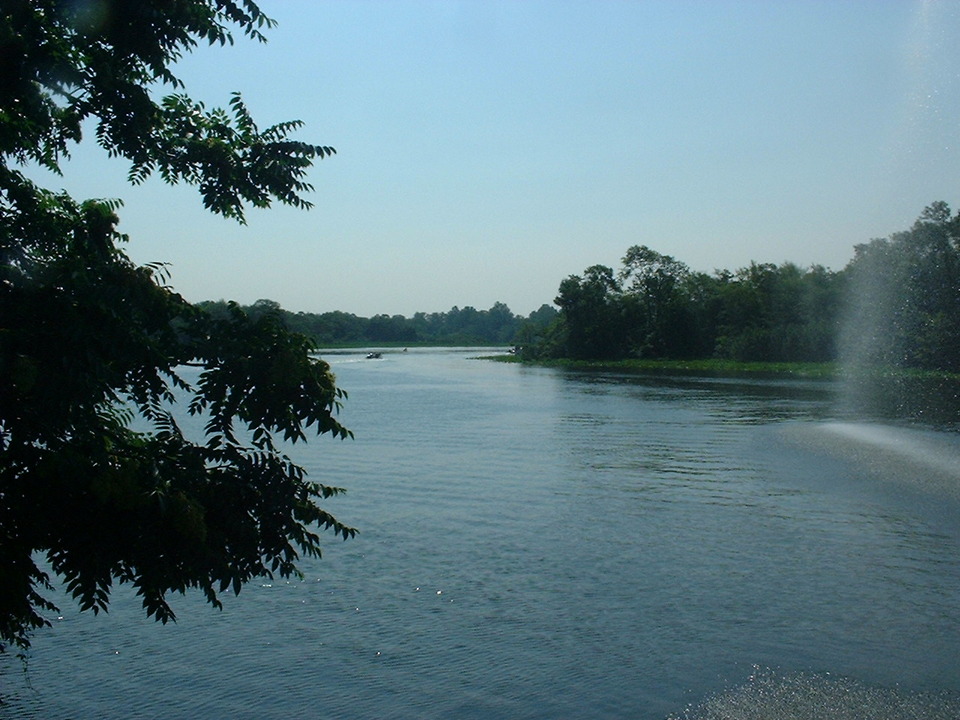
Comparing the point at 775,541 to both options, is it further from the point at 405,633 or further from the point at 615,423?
the point at 615,423

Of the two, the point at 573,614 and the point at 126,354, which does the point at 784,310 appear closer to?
the point at 573,614

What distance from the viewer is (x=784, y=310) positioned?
106 meters

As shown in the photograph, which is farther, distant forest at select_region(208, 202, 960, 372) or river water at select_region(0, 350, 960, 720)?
distant forest at select_region(208, 202, 960, 372)

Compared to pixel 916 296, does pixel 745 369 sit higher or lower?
lower

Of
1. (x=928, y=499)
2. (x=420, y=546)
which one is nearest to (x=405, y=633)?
(x=420, y=546)

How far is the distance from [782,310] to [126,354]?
350ft

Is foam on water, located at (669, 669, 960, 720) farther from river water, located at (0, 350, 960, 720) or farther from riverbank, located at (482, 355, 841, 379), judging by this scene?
riverbank, located at (482, 355, 841, 379)

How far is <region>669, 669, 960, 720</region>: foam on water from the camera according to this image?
9992mm

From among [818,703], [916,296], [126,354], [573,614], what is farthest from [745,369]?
[126,354]

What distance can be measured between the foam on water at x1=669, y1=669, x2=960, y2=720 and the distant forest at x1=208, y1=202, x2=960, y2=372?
31875 millimetres

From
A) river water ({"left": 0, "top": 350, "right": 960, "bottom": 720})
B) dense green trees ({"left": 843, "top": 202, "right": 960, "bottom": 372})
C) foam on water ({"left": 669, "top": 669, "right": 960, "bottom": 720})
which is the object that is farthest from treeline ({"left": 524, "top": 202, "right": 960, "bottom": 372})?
foam on water ({"left": 669, "top": 669, "right": 960, "bottom": 720})

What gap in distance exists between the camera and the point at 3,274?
244 inches

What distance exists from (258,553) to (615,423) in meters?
36.6

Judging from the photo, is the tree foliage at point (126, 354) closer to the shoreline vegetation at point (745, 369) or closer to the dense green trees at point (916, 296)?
the shoreline vegetation at point (745, 369)
